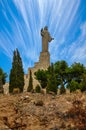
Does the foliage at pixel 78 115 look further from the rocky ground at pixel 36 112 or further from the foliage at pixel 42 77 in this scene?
the foliage at pixel 42 77

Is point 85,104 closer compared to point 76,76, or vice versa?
point 85,104

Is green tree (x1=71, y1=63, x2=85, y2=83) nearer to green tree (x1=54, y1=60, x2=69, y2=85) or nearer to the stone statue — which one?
green tree (x1=54, y1=60, x2=69, y2=85)

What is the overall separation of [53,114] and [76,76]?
87.0ft

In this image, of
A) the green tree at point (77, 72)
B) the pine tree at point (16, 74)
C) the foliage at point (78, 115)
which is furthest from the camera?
the green tree at point (77, 72)

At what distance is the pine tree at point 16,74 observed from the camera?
123 feet

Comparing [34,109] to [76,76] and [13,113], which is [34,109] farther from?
[76,76]

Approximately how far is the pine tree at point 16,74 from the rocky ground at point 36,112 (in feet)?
39.0

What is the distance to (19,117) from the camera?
72.1ft

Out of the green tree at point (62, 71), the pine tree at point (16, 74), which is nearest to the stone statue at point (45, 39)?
the green tree at point (62, 71)

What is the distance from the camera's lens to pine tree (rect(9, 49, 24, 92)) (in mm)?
37366

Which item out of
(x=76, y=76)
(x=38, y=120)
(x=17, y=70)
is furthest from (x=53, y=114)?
(x=76, y=76)

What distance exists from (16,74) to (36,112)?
1714cm

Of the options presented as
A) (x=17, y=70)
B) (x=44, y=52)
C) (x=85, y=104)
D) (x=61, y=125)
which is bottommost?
(x=61, y=125)

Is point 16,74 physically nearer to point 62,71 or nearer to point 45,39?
point 62,71
